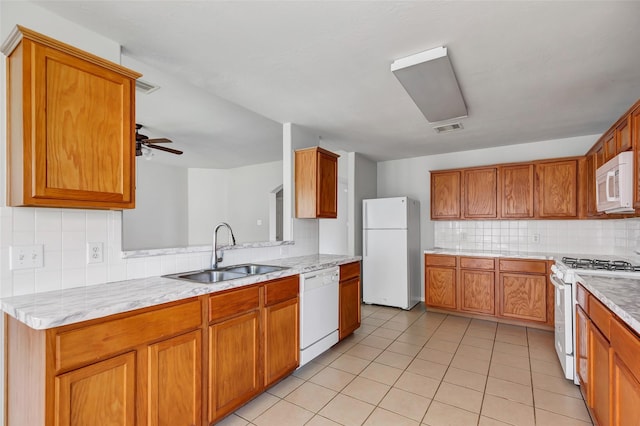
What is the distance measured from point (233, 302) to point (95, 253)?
32.9 inches

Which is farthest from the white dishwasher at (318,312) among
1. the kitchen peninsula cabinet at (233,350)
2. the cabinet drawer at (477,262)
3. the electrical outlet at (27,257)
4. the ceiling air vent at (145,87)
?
the ceiling air vent at (145,87)

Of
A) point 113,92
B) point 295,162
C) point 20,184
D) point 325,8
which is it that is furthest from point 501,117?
point 20,184

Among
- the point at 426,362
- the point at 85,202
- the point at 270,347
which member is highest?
the point at 85,202

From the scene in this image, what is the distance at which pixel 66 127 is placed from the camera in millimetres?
1500

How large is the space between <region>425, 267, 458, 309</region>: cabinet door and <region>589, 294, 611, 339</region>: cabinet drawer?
2.26 m

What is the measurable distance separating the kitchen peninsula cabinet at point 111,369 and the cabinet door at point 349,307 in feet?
5.43

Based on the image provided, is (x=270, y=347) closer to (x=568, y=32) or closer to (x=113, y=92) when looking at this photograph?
(x=113, y=92)

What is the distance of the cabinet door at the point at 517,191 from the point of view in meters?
3.92

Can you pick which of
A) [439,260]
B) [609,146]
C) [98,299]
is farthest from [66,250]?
[609,146]

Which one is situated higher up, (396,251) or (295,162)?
(295,162)

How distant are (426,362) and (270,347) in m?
1.48

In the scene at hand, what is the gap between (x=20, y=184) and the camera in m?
1.41

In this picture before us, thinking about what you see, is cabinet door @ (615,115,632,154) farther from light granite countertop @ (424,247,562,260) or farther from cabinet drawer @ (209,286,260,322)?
cabinet drawer @ (209,286,260,322)

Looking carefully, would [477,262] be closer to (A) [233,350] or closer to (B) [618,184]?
(B) [618,184]
